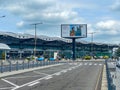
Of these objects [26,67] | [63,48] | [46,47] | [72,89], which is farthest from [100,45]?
[72,89]

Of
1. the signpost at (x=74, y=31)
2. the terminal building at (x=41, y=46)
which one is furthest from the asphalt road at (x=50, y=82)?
the terminal building at (x=41, y=46)

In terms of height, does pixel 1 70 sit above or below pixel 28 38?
Result: below

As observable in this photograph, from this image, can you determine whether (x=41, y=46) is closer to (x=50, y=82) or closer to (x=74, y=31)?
(x=74, y=31)

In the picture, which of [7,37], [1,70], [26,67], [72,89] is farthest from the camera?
[7,37]

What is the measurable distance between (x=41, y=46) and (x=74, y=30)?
143 feet

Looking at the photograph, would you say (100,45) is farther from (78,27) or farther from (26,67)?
(26,67)

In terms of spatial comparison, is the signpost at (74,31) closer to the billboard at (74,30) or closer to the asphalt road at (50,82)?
the billboard at (74,30)

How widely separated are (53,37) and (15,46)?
24.7 metres

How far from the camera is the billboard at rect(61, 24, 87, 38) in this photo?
10588 cm

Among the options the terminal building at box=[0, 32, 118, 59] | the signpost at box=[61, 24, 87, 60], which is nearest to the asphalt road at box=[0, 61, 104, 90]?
the signpost at box=[61, 24, 87, 60]

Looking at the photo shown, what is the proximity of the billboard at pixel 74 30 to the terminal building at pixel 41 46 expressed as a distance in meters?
11.7

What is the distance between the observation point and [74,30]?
107 m

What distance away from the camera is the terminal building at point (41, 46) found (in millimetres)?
125387

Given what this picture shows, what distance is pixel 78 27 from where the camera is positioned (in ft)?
350
